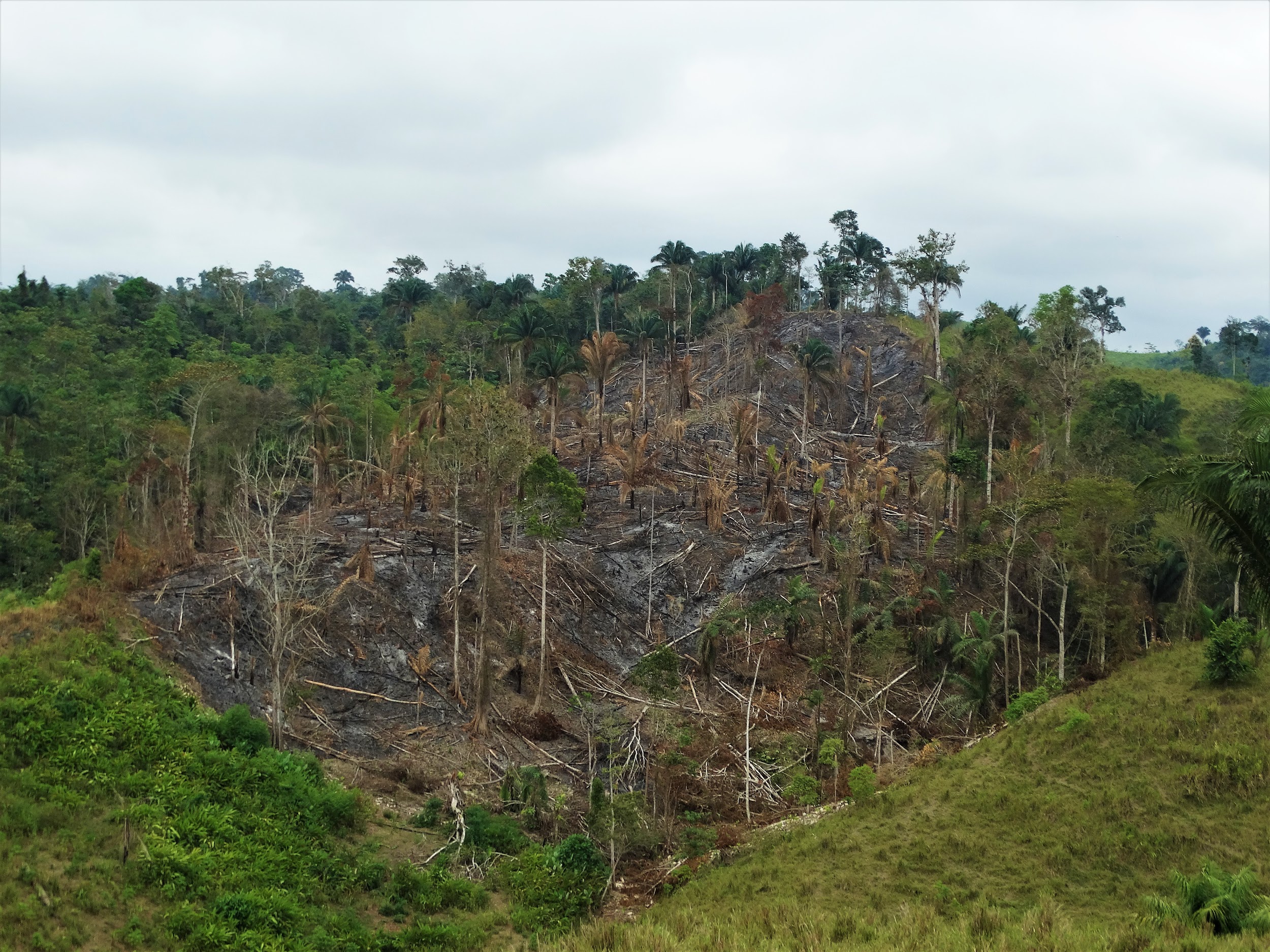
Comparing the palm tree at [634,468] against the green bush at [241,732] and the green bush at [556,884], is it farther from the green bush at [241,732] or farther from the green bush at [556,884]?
the green bush at [241,732]

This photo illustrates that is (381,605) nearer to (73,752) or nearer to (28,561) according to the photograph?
(73,752)

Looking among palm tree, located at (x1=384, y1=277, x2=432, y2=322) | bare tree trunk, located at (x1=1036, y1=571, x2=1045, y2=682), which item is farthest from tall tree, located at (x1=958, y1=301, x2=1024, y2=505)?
palm tree, located at (x1=384, y1=277, x2=432, y2=322)

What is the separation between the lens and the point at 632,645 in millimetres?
33812

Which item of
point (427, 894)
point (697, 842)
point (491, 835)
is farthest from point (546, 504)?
point (427, 894)

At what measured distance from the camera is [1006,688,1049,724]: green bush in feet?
88.0

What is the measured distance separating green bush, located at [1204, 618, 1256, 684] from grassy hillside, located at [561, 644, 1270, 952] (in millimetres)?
317

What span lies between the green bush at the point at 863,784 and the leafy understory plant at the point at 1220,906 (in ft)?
26.6

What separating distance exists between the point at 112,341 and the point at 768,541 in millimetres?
45226

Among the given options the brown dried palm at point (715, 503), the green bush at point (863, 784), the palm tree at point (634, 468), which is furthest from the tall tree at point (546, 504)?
the palm tree at point (634, 468)

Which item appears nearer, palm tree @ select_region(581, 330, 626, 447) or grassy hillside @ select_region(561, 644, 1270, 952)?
grassy hillside @ select_region(561, 644, 1270, 952)

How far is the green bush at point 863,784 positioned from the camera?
22094mm

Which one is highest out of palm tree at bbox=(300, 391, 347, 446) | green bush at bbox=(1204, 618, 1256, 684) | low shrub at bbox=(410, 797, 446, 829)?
palm tree at bbox=(300, 391, 347, 446)

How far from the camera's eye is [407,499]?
35.5 m

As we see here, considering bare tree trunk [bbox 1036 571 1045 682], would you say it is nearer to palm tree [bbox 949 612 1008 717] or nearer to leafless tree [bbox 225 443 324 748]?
palm tree [bbox 949 612 1008 717]
